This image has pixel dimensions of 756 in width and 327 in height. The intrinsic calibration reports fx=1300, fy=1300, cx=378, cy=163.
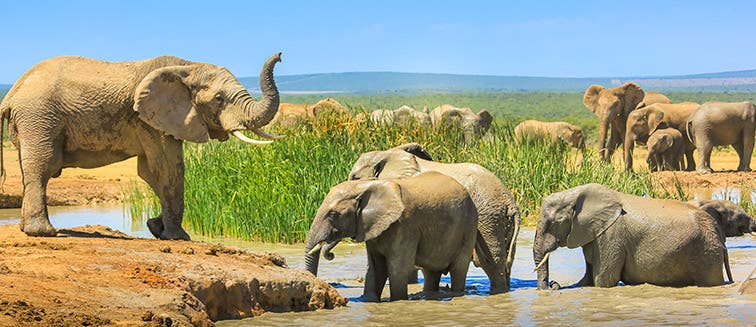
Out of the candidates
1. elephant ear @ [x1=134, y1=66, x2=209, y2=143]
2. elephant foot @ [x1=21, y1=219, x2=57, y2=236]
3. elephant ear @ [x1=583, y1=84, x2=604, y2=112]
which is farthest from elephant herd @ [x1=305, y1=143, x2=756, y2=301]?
elephant ear @ [x1=583, y1=84, x2=604, y2=112]

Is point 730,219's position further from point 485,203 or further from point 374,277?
→ point 374,277

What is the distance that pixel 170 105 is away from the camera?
11.2m

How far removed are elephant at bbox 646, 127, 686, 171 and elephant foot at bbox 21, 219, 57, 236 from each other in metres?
19.4

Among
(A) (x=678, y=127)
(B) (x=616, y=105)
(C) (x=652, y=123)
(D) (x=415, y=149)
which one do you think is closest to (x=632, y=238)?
(D) (x=415, y=149)

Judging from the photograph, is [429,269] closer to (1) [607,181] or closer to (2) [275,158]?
(2) [275,158]

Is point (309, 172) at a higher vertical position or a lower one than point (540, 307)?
higher

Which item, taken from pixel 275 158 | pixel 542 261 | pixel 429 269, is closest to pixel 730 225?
pixel 542 261

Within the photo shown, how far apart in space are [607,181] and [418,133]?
8.85 ft

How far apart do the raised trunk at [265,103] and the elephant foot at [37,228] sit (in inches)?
73.8

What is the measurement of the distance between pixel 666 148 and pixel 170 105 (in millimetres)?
19279

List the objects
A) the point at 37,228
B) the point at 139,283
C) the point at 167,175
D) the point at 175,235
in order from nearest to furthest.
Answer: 1. the point at 139,283
2. the point at 37,228
3. the point at 167,175
4. the point at 175,235

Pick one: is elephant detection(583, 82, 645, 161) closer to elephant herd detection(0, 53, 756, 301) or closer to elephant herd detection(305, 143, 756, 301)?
elephant herd detection(305, 143, 756, 301)

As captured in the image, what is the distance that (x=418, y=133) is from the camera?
1689 cm

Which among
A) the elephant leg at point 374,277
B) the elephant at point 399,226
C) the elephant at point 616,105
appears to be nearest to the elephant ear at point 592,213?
the elephant at point 399,226
